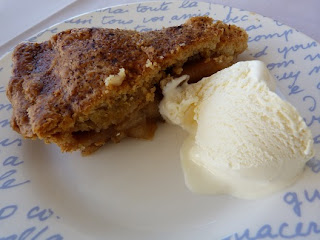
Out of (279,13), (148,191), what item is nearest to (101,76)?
(148,191)

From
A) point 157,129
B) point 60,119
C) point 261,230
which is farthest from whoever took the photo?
point 157,129

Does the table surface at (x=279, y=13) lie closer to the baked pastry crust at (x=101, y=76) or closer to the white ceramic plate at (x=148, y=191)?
the white ceramic plate at (x=148, y=191)

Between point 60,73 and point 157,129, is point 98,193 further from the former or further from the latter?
point 60,73

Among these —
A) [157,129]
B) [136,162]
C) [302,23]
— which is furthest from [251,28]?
[136,162]

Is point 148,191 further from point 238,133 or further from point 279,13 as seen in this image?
point 279,13

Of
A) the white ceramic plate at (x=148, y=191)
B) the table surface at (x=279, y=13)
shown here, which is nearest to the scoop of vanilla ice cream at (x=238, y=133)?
the white ceramic plate at (x=148, y=191)

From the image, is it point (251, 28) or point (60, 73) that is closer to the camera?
point (60, 73)
